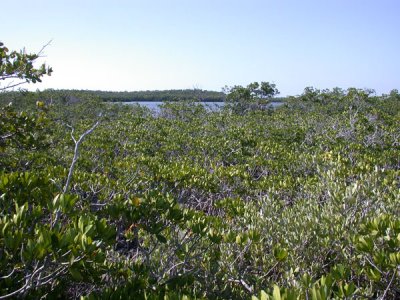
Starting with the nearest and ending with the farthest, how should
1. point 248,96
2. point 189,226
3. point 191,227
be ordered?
point 191,227 < point 189,226 < point 248,96

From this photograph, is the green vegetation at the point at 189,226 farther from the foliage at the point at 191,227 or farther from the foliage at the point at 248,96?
the foliage at the point at 248,96

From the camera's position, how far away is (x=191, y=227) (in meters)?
2.68

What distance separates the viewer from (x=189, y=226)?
9.35ft


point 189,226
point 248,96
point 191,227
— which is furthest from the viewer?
point 248,96

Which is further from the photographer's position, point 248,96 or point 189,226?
point 248,96

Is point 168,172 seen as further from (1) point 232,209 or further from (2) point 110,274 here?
(2) point 110,274

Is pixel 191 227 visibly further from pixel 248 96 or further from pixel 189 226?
pixel 248 96

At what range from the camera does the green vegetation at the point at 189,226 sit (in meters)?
1.91

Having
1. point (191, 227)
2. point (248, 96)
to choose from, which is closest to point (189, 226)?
point (191, 227)

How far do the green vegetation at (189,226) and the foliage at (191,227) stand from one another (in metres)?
0.01

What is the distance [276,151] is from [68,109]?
13.8 m

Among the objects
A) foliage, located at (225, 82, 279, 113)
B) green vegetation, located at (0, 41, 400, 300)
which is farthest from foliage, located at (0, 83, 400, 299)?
foliage, located at (225, 82, 279, 113)

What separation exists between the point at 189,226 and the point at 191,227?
0.58 ft

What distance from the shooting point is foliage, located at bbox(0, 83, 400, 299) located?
1904 mm
